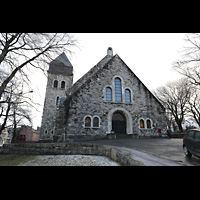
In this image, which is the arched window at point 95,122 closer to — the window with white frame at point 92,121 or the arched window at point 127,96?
the window with white frame at point 92,121

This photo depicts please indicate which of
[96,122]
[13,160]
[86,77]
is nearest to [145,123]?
[96,122]

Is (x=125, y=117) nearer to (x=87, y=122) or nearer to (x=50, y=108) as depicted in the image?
(x=87, y=122)

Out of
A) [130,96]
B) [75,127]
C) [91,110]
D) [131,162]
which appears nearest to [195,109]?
[130,96]

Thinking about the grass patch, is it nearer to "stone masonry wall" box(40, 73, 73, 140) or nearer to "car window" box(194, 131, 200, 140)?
"car window" box(194, 131, 200, 140)

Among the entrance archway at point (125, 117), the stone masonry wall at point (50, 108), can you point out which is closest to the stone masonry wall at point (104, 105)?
the entrance archway at point (125, 117)

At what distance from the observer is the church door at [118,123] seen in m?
13.7

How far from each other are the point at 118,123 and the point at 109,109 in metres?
1.97

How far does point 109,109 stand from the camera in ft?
44.7
